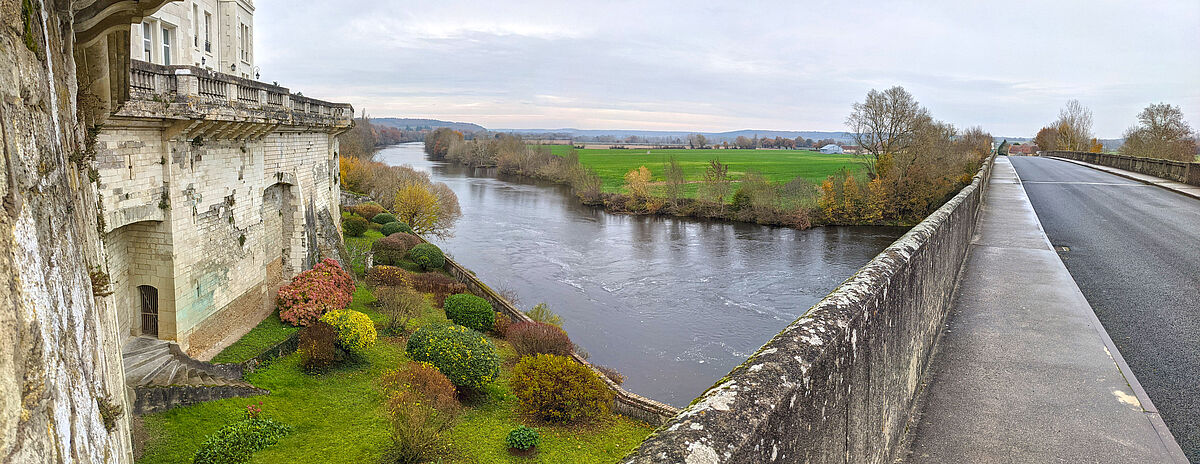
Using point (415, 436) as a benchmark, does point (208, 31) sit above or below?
above

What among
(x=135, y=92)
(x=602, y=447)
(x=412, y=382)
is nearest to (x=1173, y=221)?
(x=602, y=447)

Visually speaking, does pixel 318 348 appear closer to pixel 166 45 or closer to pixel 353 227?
pixel 166 45

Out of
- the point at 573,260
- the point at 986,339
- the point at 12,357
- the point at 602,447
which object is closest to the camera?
the point at 12,357

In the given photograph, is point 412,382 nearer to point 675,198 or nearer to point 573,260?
point 573,260

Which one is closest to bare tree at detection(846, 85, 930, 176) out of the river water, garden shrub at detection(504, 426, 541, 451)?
the river water

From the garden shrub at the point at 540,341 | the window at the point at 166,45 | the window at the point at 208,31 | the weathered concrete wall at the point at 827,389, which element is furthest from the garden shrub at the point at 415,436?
the window at the point at 208,31

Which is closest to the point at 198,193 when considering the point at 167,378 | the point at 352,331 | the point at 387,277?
the point at 167,378
